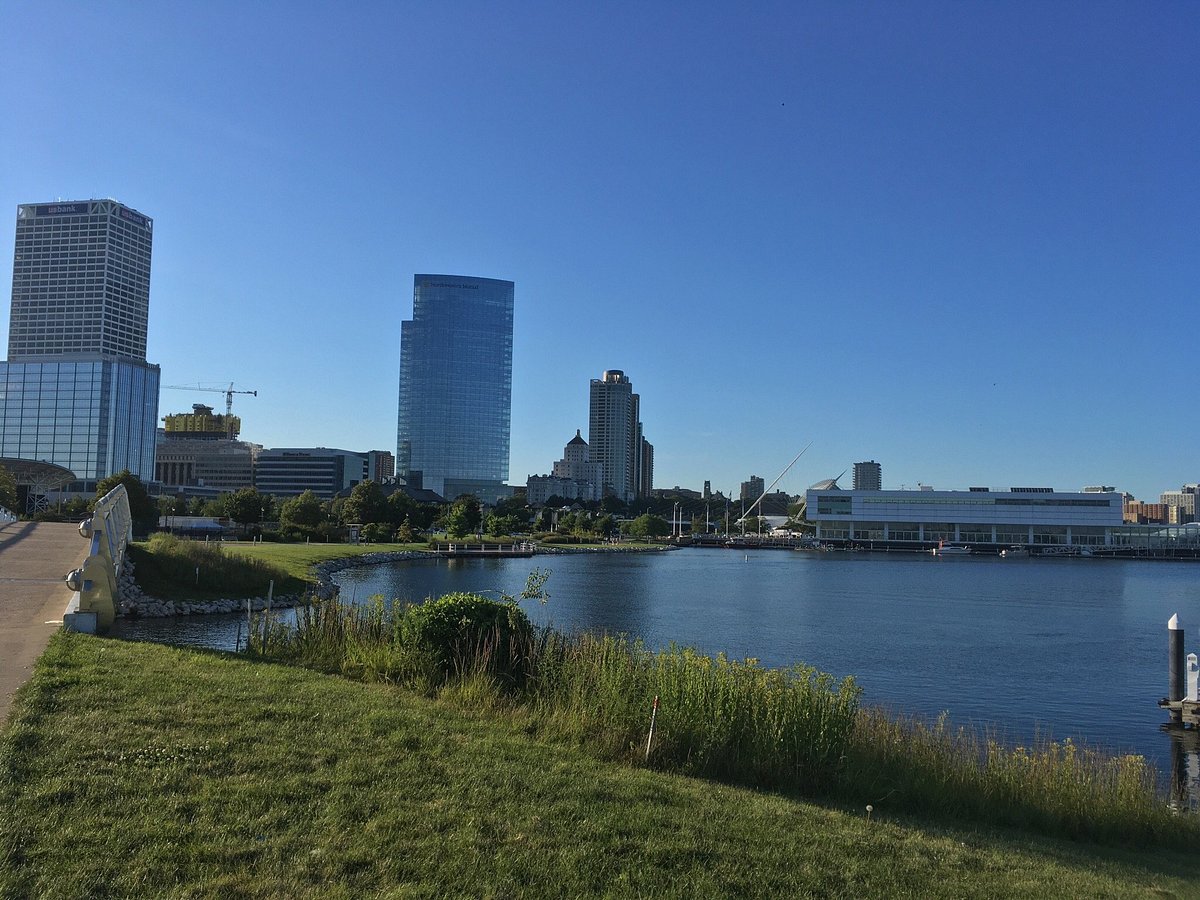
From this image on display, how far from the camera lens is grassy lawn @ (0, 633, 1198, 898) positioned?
5906 mm

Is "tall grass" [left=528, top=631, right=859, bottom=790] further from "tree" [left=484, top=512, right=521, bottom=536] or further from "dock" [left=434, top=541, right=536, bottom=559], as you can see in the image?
"tree" [left=484, top=512, right=521, bottom=536]

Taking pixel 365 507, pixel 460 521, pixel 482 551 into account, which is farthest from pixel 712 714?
pixel 365 507

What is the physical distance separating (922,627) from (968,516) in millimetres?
140611

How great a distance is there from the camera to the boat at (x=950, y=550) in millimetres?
159250

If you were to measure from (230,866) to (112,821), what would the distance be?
119 centimetres

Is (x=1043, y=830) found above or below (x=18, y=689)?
below

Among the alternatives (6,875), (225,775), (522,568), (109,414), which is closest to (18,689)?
(225,775)

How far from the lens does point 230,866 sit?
5.86 meters

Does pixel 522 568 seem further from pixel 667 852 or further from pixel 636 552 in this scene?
pixel 667 852

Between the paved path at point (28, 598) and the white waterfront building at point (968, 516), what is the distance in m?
159

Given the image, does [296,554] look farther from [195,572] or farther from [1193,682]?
[1193,682]

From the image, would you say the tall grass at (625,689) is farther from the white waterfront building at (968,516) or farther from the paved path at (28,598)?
the white waterfront building at (968,516)

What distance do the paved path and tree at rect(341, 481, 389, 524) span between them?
3414 inches

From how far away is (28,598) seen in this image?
60.2ft
